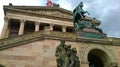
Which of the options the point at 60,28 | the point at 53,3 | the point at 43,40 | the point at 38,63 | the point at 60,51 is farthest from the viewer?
the point at 53,3

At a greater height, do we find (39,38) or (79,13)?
(79,13)

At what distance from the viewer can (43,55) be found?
15383mm

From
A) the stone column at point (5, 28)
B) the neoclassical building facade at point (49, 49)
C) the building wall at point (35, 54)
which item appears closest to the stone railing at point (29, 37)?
the neoclassical building facade at point (49, 49)

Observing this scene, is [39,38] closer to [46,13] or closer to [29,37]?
[29,37]

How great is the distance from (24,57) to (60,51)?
4513 millimetres

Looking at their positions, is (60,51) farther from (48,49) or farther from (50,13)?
(50,13)

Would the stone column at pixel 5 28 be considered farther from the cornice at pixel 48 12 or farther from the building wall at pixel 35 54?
the building wall at pixel 35 54

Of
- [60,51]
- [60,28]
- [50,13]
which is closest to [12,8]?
[50,13]

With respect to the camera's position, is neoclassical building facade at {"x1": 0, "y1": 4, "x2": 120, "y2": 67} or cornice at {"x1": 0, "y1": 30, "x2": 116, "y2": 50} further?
cornice at {"x1": 0, "y1": 30, "x2": 116, "y2": 50}

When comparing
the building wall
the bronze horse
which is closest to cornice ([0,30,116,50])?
the building wall

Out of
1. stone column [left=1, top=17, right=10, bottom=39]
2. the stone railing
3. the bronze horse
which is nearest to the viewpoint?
the stone railing

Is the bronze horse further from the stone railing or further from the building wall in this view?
the building wall

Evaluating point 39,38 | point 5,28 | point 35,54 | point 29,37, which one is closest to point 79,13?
point 39,38

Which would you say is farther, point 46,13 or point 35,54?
point 46,13
